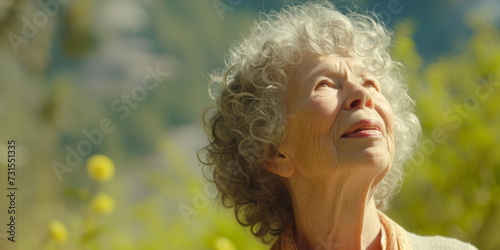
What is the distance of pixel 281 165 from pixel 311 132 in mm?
176

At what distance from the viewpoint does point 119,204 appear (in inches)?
129

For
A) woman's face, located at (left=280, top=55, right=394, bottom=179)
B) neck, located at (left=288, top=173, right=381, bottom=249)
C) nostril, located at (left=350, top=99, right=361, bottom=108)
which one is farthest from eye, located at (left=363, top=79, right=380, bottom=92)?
neck, located at (left=288, top=173, right=381, bottom=249)

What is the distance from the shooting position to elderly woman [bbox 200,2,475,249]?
1.54m

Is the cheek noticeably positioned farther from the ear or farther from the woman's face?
the ear

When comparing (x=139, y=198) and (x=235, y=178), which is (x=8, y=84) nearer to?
(x=139, y=198)

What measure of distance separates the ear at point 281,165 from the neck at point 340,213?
0.04 m

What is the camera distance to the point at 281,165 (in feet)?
5.55

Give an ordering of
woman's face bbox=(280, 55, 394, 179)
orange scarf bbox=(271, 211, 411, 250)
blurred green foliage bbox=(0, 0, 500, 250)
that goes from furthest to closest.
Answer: blurred green foliage bbox=(0, 0, 500, 250), orange scarf bbox=(271, 211, 411, 250), woman's face bbox=(280, 55, 394, 179)

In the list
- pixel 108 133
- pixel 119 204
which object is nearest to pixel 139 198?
pixel 119 204

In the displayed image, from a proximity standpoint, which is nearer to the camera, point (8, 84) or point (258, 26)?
point (258, 26)

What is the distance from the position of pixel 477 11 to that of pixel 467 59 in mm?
355

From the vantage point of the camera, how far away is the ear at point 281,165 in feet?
5.50

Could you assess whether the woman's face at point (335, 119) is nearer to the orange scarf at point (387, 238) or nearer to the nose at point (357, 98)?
the nose at point (357, 98)

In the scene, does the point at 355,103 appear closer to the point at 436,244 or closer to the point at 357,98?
the point at 357,98
